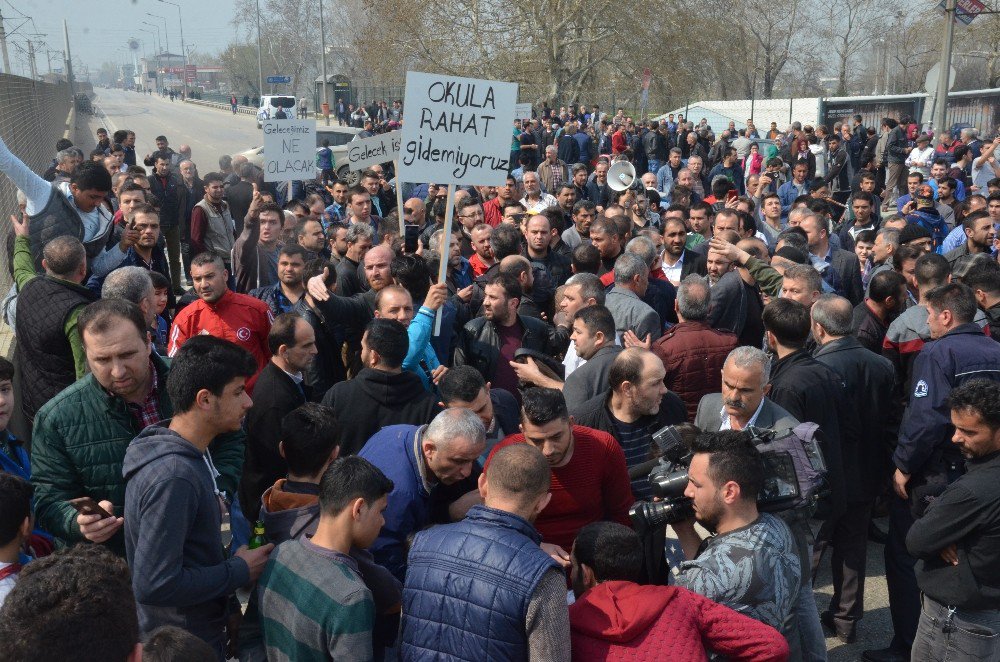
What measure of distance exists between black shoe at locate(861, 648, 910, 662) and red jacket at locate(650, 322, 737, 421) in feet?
5.46

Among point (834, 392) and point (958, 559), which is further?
point (834, 392)

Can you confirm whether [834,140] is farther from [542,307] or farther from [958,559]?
[958,559]

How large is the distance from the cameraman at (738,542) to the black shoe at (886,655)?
1802 mm

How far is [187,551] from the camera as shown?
118 inches

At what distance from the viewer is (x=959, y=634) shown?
4004mm

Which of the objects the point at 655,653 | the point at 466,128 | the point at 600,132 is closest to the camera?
the point at 655,653

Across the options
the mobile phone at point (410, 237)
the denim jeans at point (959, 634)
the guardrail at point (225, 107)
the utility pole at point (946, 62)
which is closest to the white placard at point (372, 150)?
the mobile phone at point (410, 237)

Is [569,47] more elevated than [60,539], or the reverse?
[569,47]

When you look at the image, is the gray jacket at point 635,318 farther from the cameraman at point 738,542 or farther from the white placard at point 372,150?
the white placard at point 372,150

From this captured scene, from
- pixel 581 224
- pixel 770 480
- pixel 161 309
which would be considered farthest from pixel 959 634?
pixel 581 224

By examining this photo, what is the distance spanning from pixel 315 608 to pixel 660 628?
1078 millimetres

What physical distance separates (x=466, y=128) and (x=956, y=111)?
1145 inches

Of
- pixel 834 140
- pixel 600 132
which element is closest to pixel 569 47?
pixel 600 132

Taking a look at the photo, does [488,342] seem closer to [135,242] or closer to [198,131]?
[135,242]
